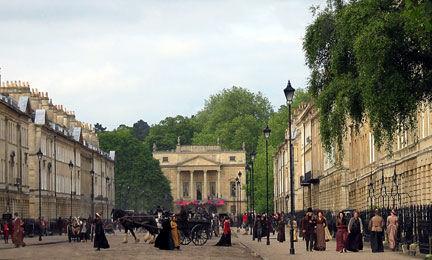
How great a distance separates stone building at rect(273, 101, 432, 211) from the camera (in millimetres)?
51062

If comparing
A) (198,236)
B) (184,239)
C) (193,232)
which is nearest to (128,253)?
(193,232)

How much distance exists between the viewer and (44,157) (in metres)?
123

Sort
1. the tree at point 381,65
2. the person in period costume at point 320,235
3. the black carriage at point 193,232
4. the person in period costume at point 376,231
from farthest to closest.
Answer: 1. the black carriage at point 193,232
2. the person in period costume at point 320,235
3. the person in period costume at point 376,231
4. the tree at point 381,65

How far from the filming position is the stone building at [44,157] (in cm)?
10538

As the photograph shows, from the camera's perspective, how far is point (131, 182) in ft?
613

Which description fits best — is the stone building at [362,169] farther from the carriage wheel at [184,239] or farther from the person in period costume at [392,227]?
the carriage wheel at [184,239]

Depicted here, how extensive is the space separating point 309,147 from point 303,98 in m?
53.2

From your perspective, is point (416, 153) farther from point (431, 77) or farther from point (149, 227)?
point (431, 77)

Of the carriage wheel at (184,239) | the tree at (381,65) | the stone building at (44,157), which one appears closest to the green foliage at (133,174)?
the stone building at (44,157)

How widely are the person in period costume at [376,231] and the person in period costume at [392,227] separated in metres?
0.35

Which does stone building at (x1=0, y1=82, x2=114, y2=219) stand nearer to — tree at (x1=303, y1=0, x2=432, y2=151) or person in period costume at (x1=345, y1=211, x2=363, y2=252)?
person in period costume at (x1=345, y1=211, x2=363, y2=252)

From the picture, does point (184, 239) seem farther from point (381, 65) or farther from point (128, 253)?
point (381, 65)

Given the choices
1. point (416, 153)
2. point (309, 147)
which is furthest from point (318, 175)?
point (416, 153)

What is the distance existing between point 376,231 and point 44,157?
8257cm
